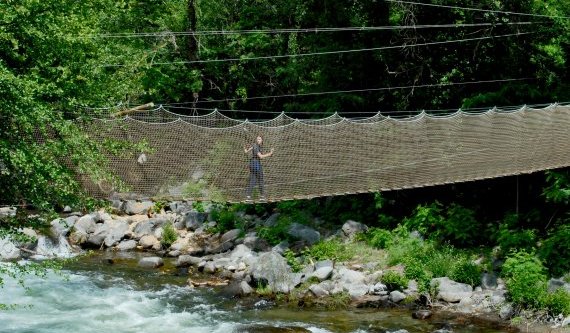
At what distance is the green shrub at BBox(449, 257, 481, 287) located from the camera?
9492mm

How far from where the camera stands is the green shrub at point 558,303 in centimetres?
819

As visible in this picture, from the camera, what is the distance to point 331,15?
45.9ft

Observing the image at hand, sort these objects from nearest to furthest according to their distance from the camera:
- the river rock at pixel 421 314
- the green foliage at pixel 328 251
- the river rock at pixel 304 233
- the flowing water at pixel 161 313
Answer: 1. the flowing water at pixel 161 313
2. the river rock at pixel 421 314
3. the green foliage at pixel 328 251
4. the river rock at pixel 304 233

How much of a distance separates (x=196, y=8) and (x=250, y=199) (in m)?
9.34

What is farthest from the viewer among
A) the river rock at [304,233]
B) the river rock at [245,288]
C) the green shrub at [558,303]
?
the river rock at [304,233]

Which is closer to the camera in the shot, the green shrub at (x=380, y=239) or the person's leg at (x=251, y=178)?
the person's leg at (x=251, y=178)

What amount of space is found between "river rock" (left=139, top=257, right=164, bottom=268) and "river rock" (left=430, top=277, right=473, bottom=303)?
4393 millimetres

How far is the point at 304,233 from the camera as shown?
38.6ft

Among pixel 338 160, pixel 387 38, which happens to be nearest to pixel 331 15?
pixel 387 38

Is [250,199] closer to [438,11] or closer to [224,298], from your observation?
[224,298]

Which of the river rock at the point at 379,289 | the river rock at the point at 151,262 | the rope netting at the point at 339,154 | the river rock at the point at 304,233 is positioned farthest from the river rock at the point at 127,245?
the river rock at the point at 379,289

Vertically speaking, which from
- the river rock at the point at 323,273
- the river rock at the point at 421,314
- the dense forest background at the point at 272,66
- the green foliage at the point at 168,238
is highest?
the dense forest background at the point at 272,66

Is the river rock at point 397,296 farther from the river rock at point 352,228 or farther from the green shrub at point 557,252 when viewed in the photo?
the river rock at point 352,228

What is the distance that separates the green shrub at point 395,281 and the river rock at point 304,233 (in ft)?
6.58
